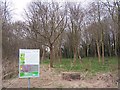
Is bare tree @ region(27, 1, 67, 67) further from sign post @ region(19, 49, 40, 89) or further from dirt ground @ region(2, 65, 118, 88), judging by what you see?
sign post @ region(19, 49, 40, 89)

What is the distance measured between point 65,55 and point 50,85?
107 ft

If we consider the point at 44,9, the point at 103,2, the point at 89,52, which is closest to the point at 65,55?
the point at 89,52

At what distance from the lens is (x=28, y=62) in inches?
287

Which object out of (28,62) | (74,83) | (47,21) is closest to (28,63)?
(28,62)

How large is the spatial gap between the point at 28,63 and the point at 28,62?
37mm

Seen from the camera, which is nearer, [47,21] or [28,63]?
[28,63]

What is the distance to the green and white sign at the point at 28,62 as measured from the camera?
285 inches

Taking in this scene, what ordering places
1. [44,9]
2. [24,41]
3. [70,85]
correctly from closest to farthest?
[70,85], [44,9], [24,41]

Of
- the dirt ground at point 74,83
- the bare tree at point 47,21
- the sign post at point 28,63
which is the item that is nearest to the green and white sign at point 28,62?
the sign post at point 28,63

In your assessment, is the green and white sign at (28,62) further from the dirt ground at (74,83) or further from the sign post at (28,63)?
the dirt ground at (74,83)

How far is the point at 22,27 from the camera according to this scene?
21766 mm

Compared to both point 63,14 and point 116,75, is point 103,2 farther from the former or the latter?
point 116,75

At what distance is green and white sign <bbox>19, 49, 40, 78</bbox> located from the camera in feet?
23.8

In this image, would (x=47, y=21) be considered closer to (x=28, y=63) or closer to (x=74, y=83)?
(x=74, y=83)
